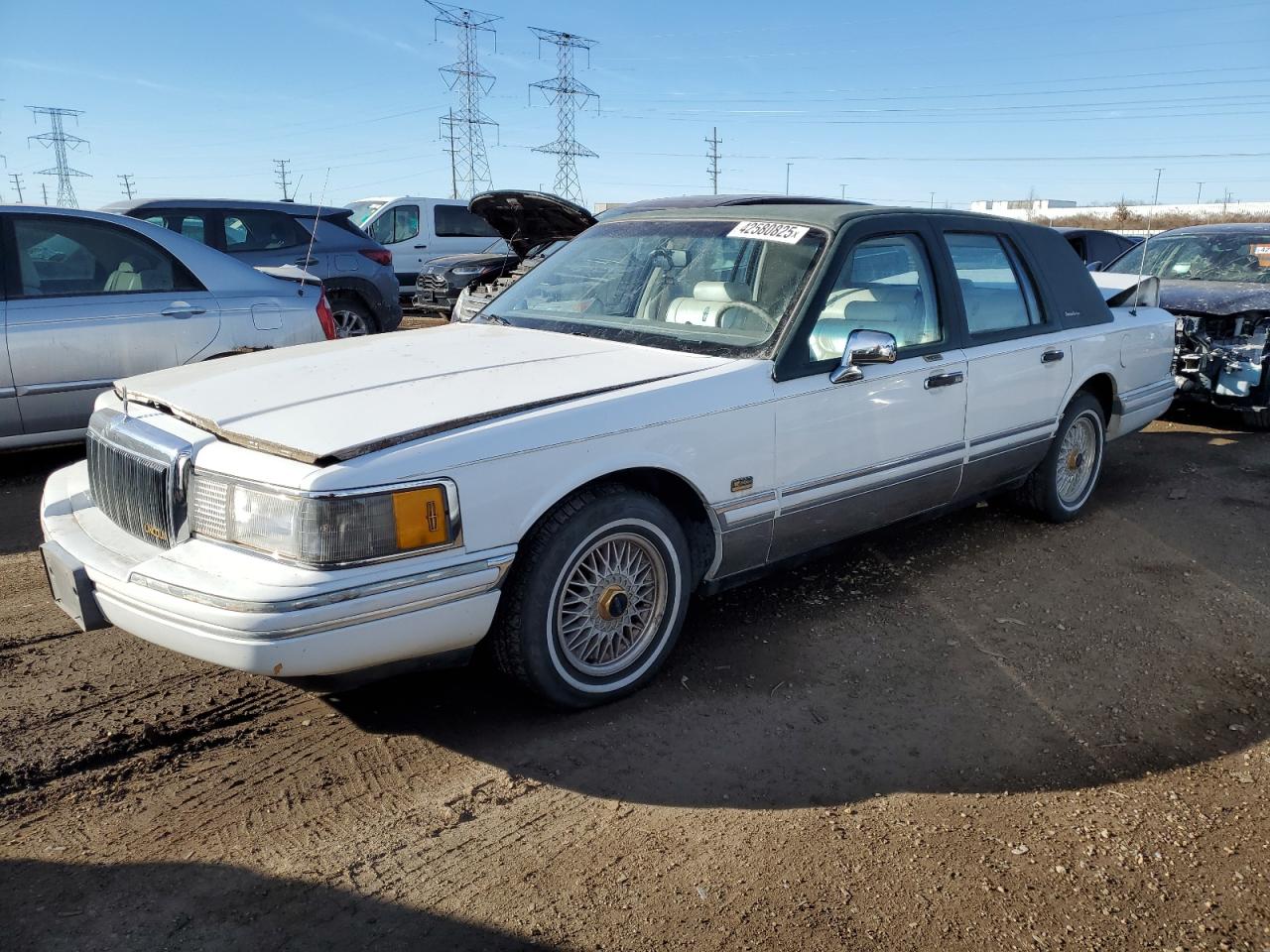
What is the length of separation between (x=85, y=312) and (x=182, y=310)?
1.71 ft

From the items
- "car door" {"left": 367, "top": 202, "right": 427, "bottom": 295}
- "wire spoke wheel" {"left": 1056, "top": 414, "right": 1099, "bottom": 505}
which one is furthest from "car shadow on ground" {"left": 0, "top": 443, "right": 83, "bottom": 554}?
"car door" {"left": 367, "top": 202, "right": 427, "bottom": 295}

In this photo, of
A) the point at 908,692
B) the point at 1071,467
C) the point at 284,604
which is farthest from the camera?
the point at 1071,467

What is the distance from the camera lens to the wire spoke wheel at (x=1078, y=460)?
17.7ft

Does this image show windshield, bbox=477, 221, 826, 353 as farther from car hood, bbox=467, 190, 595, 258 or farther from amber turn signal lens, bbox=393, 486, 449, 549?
car hood, bbox=467, 190, 595, 258

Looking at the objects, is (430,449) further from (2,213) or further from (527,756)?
(2,213)

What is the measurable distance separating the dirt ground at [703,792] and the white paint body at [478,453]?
1.48 ft

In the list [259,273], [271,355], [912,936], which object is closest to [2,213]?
[259,273]

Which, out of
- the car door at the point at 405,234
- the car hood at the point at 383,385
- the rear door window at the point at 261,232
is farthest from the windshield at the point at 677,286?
the car door at the point at 405,234

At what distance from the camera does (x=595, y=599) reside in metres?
3.22

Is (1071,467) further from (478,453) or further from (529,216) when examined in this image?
(529,216)

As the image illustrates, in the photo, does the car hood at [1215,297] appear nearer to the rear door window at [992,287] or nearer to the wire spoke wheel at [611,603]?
the rear door window at [992,287]

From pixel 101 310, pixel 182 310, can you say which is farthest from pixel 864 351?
pixel 101 310

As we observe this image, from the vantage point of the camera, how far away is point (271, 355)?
3.88m

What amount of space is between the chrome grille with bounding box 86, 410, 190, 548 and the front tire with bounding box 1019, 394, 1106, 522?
4217 millimetres
